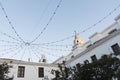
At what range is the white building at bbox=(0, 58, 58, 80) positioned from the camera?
21891mm

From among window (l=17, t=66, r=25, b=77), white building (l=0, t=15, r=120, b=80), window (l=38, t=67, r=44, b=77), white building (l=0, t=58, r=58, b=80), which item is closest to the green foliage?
white building (l=0, t=15, r=120, b=80)

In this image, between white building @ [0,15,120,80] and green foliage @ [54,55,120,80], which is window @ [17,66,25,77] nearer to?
white building @ [0,15,120,80]

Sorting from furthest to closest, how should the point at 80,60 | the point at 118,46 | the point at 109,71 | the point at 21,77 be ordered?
1. the point at 80,60
2. the point at 21,77
3. the point at 118,46
4. the point at 109,71

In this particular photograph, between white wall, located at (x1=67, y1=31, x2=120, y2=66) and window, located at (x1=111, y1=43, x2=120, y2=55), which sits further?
white wall, located at (x1=67, y1=31, x2=120, y2=66)

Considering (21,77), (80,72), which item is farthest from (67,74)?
(21,77)

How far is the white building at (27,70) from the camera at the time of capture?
71.8 feet

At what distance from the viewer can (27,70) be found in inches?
906

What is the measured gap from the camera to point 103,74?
10.8m

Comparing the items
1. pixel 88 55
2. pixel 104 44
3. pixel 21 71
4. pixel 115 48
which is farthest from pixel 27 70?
pixel 115 48

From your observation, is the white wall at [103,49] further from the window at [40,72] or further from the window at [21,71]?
the window at [21,71]

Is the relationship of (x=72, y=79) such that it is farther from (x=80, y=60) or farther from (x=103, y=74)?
(x=80, y=60)

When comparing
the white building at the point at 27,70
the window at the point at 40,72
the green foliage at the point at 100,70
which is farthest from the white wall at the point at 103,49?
the green foliage at the point at 100,70

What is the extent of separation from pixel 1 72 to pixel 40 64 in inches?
442

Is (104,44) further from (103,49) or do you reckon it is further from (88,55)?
(88,55)
